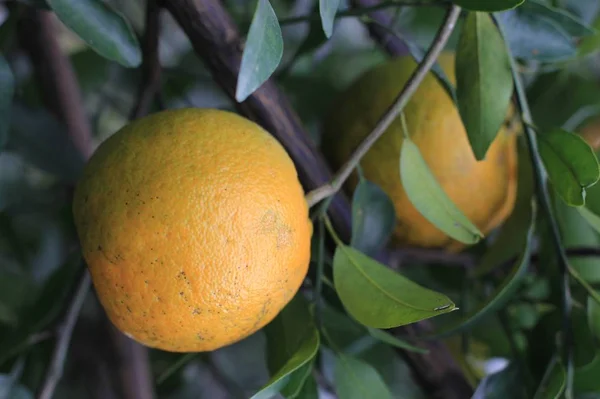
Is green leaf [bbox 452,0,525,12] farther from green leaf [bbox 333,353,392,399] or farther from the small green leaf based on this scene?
green leaf [bbox 333,353,392,399]

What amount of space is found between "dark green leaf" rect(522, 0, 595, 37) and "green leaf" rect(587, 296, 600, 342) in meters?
0.23

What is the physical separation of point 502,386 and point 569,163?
20 cm

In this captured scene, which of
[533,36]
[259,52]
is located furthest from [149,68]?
[533,36]

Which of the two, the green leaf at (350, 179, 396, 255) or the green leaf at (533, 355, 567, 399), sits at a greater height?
the green leaf at (350, 179, 396, 255)

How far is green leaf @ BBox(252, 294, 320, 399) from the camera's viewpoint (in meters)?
0.44

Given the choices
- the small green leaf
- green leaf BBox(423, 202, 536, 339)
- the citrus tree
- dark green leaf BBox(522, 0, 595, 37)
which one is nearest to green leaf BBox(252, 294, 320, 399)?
the citrus tree

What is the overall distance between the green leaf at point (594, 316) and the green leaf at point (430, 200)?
5.0 inches

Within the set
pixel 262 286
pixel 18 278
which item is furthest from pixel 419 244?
pixel 18 278

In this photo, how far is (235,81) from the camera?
0.49 metres

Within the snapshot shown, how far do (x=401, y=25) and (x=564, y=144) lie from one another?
478 millimetres

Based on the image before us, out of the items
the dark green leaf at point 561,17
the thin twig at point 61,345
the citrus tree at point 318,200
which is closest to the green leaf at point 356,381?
the citrus tree at point 318,200

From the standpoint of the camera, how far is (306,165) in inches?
19.8

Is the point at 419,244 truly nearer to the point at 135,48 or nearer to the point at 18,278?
the point at 135,48

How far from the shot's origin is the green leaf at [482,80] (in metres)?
0.47
